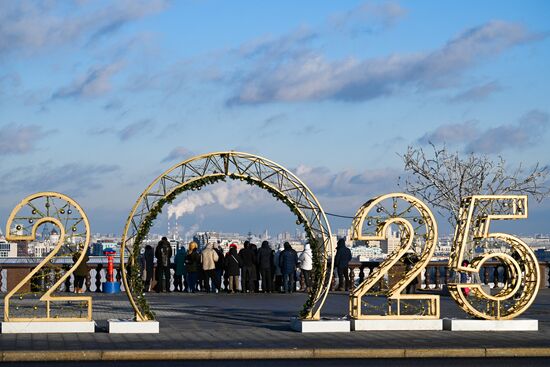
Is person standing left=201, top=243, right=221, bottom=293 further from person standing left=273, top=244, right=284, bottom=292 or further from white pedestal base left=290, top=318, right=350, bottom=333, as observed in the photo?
white pedestal base left=290, top=318, right=350, bottom=333

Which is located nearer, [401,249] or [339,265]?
[401,249]

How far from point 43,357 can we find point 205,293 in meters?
20.7

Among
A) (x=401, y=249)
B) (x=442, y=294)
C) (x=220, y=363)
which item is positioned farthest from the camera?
(x=442, y=294)

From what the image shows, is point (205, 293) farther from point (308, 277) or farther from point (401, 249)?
point (401, 249)

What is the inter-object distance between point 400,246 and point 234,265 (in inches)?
598

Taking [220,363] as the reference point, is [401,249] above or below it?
above

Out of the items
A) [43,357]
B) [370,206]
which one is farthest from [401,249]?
[43,357]

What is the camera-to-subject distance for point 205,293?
39.9 m

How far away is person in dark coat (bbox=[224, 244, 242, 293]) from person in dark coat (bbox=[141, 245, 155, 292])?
94.8 inches

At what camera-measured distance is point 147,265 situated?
1564 inches

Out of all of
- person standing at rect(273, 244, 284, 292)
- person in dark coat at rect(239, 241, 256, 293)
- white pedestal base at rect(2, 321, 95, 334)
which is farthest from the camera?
person standing at rect(273, 244, 284, 292)

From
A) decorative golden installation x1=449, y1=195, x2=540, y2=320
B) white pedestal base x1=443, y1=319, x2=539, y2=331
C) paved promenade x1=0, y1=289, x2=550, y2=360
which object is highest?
decorative golden installation x1=449, y1=195, x2=540, y2=320

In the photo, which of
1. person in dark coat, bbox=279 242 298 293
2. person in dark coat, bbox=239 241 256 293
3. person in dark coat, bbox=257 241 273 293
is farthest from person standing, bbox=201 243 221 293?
person in dark coat, bbox=279 242 298 293

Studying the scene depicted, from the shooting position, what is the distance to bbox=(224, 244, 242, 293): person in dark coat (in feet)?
129
